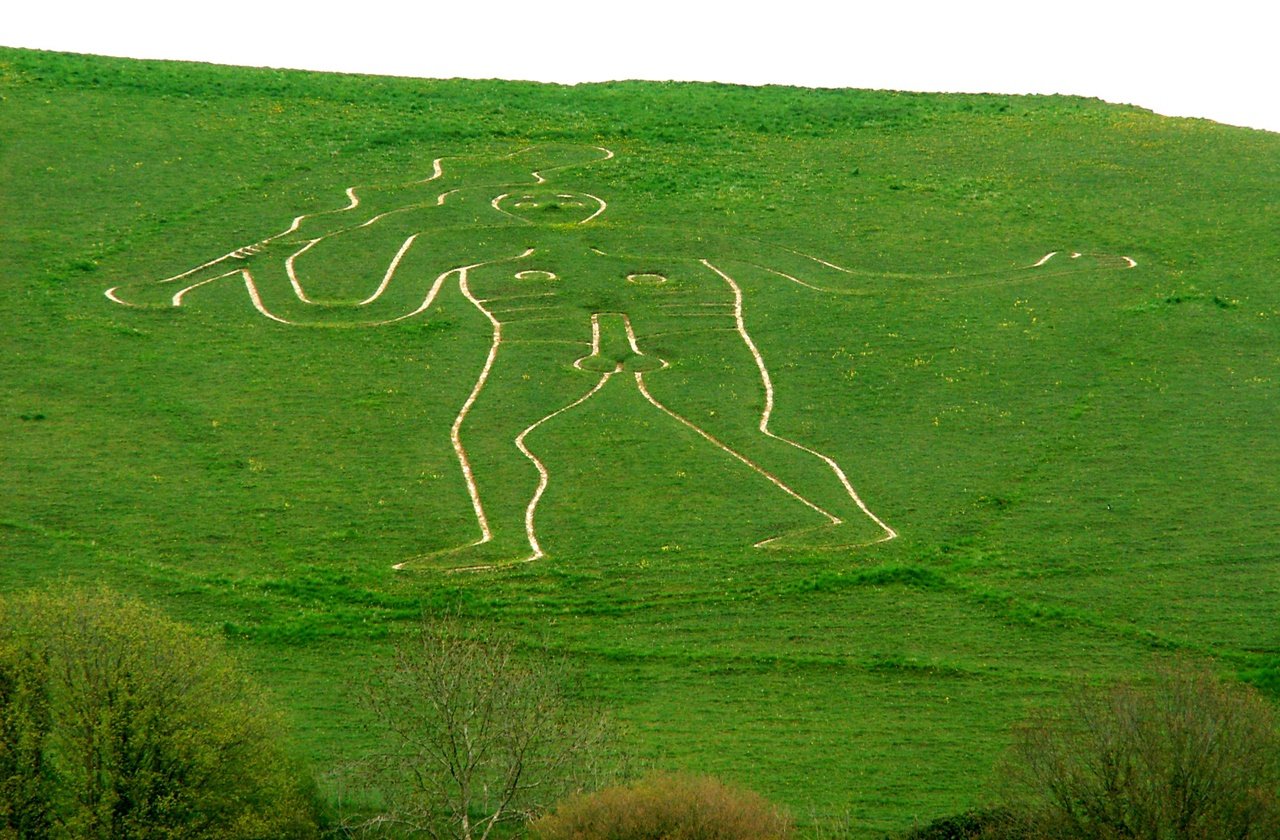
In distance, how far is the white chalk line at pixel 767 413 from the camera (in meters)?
51.3

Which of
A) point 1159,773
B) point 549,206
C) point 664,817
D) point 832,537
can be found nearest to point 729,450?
point 832,537

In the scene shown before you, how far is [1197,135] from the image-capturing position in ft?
→ 294

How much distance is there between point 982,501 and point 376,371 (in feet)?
74.6

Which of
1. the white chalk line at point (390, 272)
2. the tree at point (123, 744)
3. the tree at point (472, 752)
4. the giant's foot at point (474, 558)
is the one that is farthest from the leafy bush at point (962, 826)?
the white chalk line at point (390, 272)

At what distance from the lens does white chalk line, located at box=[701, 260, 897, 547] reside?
51.3 m

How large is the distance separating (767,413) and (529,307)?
11.9 meters

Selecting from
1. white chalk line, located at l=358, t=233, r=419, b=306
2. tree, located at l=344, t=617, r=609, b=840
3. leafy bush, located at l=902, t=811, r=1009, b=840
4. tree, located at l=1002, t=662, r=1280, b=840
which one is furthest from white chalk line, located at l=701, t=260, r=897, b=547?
tree, located at l=1002, t=662, r=1280, b=840

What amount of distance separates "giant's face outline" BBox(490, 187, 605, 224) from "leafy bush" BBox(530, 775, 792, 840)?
44475 millimetres

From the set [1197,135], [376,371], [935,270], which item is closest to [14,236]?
[376,371]

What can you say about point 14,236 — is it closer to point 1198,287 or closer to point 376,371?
point 376,371

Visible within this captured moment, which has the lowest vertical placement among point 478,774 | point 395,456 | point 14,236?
point 478,774

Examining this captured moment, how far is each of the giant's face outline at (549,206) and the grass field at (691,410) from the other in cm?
51

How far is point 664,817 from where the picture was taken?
32375 mm

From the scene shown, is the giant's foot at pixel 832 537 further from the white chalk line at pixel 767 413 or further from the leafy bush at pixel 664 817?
the leafy bush at pixel 664 817
